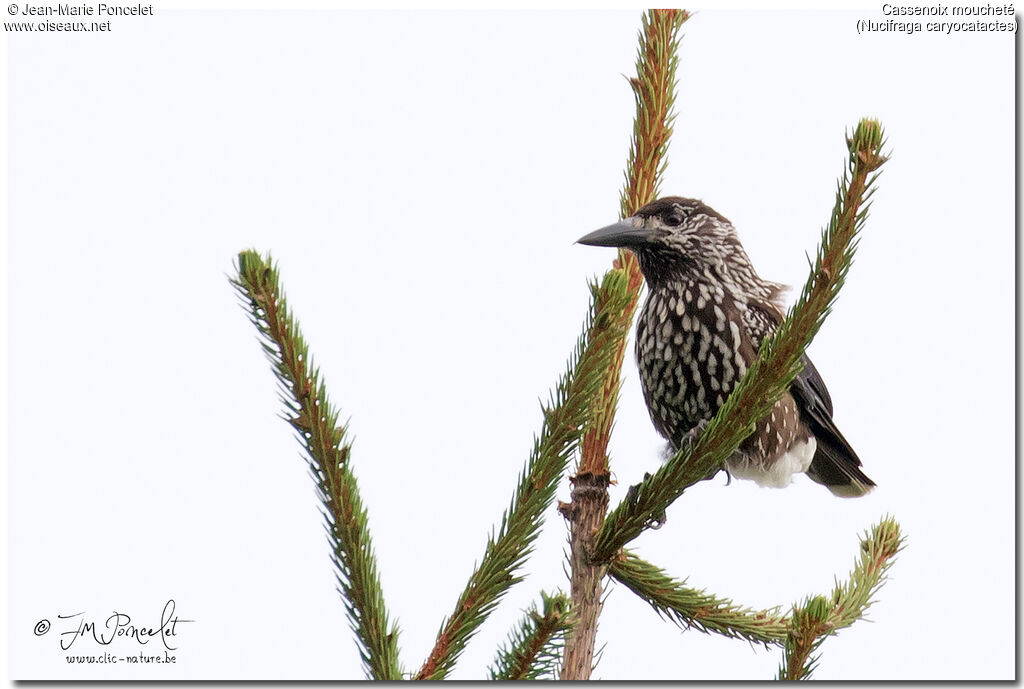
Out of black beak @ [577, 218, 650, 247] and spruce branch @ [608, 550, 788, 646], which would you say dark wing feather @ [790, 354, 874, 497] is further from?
spruce branch @ [608, 550, 788, 646]

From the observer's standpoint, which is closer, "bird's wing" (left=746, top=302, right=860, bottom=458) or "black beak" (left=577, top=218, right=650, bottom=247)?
"black beak" (left=577, top=218, right=650, bottom=247)

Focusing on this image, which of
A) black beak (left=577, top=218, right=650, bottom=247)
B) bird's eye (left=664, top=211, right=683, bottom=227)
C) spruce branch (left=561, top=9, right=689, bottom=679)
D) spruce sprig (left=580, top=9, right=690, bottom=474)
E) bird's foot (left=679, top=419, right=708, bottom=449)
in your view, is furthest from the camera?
bird's eye (left=664, top=211, right=683, bottom=227)

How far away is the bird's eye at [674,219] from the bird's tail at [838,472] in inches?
46.9

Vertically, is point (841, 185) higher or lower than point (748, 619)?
higher

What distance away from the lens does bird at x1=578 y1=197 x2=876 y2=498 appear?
4.04 m

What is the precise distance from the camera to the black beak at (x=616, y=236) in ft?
12.6

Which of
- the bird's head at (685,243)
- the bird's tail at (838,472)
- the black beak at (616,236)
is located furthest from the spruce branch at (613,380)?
the bird's tail at (838,472)

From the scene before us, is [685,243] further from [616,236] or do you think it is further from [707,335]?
[616,236]

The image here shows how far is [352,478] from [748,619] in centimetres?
152

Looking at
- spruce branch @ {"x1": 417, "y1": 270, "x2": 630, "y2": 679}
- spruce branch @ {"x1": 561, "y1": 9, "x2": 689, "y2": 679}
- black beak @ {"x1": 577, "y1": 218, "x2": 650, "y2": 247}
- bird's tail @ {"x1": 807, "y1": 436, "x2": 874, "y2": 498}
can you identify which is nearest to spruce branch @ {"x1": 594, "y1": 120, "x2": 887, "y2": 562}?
spruce branch @ {"x1": 561, "y1": 9, "x2": 689, "y2": 679}

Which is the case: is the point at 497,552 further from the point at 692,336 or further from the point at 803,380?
the point at 803,380

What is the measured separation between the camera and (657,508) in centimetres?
266

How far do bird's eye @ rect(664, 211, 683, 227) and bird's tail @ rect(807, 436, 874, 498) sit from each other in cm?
119

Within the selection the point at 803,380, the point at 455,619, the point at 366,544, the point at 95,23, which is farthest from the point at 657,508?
the point at 95,23
